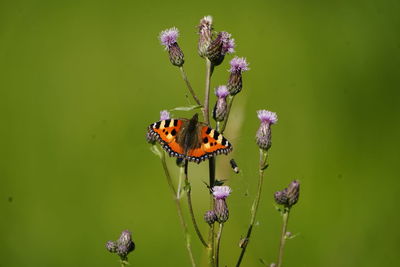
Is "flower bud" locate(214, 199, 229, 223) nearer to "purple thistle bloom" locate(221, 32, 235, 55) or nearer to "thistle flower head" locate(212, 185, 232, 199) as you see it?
"thistle flower head" locate(212, 185, 232, 199)

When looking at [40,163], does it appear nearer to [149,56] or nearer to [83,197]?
[83,197]

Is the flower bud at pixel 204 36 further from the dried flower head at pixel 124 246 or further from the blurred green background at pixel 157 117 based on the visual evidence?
the blurred green background at pixel 157 117

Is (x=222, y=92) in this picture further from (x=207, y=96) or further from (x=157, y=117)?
(x=157, y=117)

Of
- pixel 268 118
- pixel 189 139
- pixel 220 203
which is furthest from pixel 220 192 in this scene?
pixel 268 118

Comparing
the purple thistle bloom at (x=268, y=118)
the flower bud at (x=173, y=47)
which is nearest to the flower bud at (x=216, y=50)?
the flower bud at (x=173, y=47)

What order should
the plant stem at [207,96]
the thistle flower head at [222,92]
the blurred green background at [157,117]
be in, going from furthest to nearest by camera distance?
the blurred green background at [157,117] → the thistle flower head at [222,92] → the plant stem at [207,96]

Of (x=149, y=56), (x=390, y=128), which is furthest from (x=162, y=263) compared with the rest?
(x=390, y=128)
